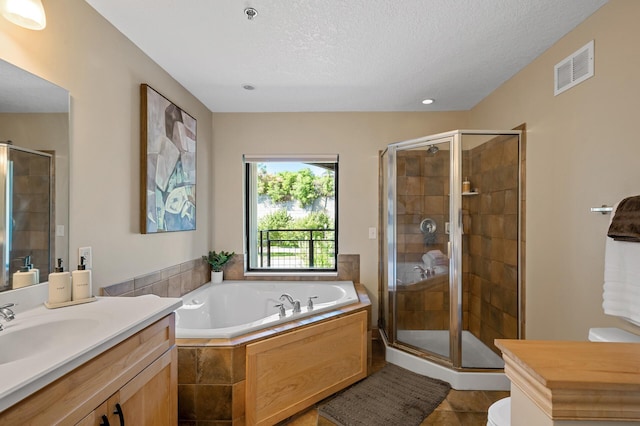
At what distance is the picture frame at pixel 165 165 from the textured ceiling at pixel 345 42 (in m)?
0.33

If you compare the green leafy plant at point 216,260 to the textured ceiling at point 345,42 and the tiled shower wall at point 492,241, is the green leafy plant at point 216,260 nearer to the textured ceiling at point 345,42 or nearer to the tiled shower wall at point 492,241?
the textured ceiling at point 345,42

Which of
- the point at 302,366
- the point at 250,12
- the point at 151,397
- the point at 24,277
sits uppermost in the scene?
the point at 250,12

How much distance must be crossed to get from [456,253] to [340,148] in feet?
5.10

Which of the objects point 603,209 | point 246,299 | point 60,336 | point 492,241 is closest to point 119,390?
point 60,336

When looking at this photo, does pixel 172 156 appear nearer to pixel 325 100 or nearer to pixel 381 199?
pixel 325 100

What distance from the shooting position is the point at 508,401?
4.49 feet

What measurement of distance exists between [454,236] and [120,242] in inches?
93.1

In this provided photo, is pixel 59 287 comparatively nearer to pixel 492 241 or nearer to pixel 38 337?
pixel 38 337

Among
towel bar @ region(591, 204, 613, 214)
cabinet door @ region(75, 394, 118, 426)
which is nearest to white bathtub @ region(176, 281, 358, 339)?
cabinet door @ region(75, 394, 118, 426)

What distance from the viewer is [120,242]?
74.7 inches

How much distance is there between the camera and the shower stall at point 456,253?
7.97 ft

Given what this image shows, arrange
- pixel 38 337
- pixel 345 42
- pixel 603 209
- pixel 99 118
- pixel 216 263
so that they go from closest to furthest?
pixel 38 337 → pixel 603 209 → pixel 99 118 → pixel 345 42 → pixel 216 263

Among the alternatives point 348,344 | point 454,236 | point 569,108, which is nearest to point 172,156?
point 348,344

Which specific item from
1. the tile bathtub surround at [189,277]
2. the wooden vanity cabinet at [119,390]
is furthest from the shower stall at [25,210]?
the wooden vanity cabinet at [119,390]
